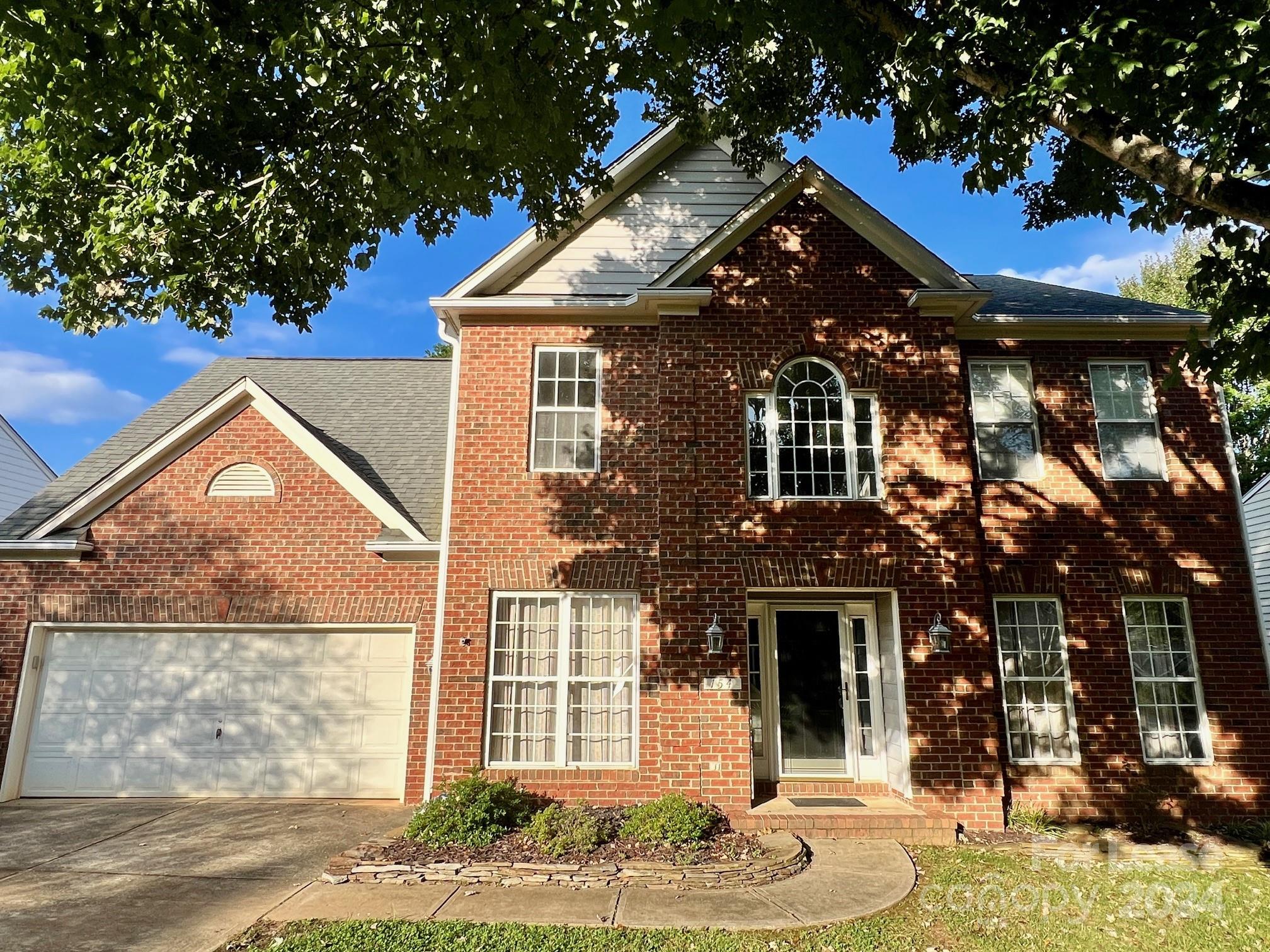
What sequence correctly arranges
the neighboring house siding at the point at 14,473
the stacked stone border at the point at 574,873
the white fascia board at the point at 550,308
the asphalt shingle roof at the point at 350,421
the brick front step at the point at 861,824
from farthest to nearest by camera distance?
the neighboring house siding at the point at 14,473 → the asphalt shingle roof at the point at 350,421 → the white fascia board at the point at 550,308 → the brick front step at the point at 861,824 → the stacked stone border at the point at 574,873

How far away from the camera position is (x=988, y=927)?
233 inches

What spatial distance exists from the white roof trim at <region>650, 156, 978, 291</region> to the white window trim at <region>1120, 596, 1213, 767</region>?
4.71 metres

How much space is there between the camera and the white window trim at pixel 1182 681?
8977 millimetres

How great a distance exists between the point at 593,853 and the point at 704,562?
3.48 meters

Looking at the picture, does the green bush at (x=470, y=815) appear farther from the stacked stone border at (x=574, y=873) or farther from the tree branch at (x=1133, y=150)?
the tree branch at (x=1133, y=150)

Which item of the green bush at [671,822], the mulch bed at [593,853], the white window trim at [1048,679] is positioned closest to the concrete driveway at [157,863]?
the mulch bed at [593,853]

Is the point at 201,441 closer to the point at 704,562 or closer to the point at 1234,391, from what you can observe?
the point at 704,562

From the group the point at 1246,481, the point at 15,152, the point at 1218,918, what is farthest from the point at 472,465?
the point at 1246,481

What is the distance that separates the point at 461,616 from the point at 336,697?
2.78 metres

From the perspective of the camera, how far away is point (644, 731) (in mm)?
8867

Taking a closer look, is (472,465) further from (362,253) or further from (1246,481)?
(1246,481)

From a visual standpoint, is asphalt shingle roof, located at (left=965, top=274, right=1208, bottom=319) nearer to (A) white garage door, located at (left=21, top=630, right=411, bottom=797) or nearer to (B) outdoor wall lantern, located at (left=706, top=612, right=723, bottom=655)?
(B) outdoor wall lantern, located at (left=706, top=612, right=723, bottom=655)

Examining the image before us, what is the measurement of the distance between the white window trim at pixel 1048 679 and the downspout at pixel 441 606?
705 centimetres

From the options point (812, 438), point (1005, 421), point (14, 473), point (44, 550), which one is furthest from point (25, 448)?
point (1005, 421)
